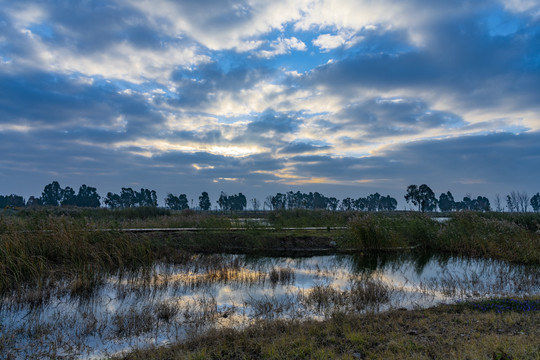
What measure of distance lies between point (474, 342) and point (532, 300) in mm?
4901

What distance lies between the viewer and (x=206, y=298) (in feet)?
34.8

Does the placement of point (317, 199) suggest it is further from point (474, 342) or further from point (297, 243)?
Answer: point (474, 342)

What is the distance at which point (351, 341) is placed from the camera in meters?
6.47

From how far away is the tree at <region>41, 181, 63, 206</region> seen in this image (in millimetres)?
115875

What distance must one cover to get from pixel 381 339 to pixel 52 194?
13724 cm

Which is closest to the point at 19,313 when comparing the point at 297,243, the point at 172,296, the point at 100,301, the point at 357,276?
the point at 100,301

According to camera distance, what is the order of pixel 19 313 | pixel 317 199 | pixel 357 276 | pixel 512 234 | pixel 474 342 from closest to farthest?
pixel 474 342
pixel 19 313
pixel 357 276
pixel 512 234
pixel 317 199

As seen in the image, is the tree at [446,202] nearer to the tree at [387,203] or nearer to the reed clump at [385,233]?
the tree at [387,203]

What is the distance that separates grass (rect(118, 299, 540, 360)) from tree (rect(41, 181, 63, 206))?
13375cm

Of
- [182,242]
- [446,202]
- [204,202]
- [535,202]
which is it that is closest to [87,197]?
[204,202]

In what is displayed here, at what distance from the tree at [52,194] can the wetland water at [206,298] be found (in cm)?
12466

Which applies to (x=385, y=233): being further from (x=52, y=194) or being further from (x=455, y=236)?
(x=52, y=194)

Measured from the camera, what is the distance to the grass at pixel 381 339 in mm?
5656

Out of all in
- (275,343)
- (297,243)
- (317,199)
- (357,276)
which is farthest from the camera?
(317,199)
